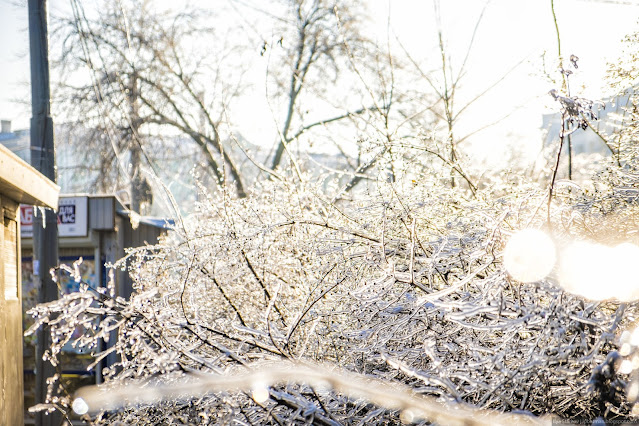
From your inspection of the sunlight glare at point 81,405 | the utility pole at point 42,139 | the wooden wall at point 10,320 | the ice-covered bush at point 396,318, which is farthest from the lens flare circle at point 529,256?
the utility pole at point 42,139

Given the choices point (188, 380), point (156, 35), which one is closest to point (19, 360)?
point (188, 380)

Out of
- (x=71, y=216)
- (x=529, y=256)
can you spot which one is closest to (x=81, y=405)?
(x=529, y=256)

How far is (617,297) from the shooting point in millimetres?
1746

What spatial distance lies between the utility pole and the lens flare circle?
17.6 ft

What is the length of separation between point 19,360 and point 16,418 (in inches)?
13.2

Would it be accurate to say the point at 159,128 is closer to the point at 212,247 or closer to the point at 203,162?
the point at 203,162

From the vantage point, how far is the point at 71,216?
7891 mm

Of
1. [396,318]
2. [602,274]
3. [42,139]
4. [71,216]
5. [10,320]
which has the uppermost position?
[42,139]

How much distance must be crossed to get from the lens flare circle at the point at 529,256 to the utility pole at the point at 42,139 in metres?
5.37

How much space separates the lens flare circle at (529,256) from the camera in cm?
183

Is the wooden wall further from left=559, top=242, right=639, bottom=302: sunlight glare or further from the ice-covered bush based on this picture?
left=559, top=242, right=639, bottom=302: sunlight glare

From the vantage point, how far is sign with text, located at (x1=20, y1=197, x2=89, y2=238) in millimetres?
7883

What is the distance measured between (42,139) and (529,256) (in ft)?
18.5

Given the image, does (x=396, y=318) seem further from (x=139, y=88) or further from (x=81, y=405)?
(x=139, y=88)
